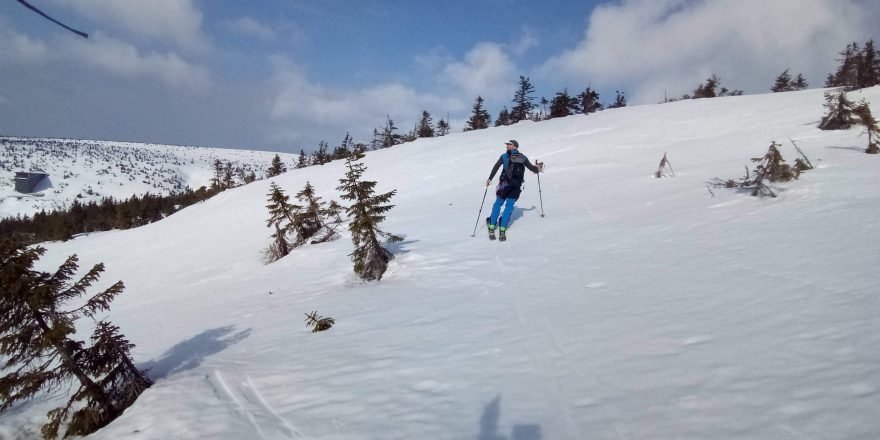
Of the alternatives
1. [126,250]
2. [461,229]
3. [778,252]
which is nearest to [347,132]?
[126,250]

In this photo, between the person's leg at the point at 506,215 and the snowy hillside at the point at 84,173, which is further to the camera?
the snowy hillside at the point at 84,173

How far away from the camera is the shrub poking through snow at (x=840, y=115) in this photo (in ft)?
42.8

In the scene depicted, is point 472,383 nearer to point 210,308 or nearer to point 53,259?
point 210,308

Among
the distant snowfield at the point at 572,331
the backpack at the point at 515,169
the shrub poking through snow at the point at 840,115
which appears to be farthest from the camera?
the shrub poking through snow at the point at 840,115

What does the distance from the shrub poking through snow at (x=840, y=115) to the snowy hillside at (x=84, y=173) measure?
95481mm

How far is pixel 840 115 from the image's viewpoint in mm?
13320

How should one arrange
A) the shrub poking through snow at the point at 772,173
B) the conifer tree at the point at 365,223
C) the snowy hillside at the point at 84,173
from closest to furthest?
the shrub poking through snow at the point at 772,173
the conifer tree at the point at 365,223
the snowy hillside at the point at 84,173

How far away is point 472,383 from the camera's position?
3.57 metres

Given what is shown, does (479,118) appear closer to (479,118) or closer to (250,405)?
(479,118)

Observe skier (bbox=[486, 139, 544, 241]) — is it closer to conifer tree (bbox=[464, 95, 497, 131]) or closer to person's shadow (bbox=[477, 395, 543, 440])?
person's shadow (bbox=[477, 395, 543, 440])

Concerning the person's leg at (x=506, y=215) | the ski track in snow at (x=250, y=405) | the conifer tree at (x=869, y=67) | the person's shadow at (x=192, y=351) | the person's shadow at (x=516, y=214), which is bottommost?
the person's shadow at (x=192, y=351)

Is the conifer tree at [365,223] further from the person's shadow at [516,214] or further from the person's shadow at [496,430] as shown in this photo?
the person's shadow at [496,430]

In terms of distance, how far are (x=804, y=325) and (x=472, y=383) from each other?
9.91 feet

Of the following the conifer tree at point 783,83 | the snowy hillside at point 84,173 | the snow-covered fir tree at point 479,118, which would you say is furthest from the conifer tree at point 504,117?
the snowy hillside at point 84,173
